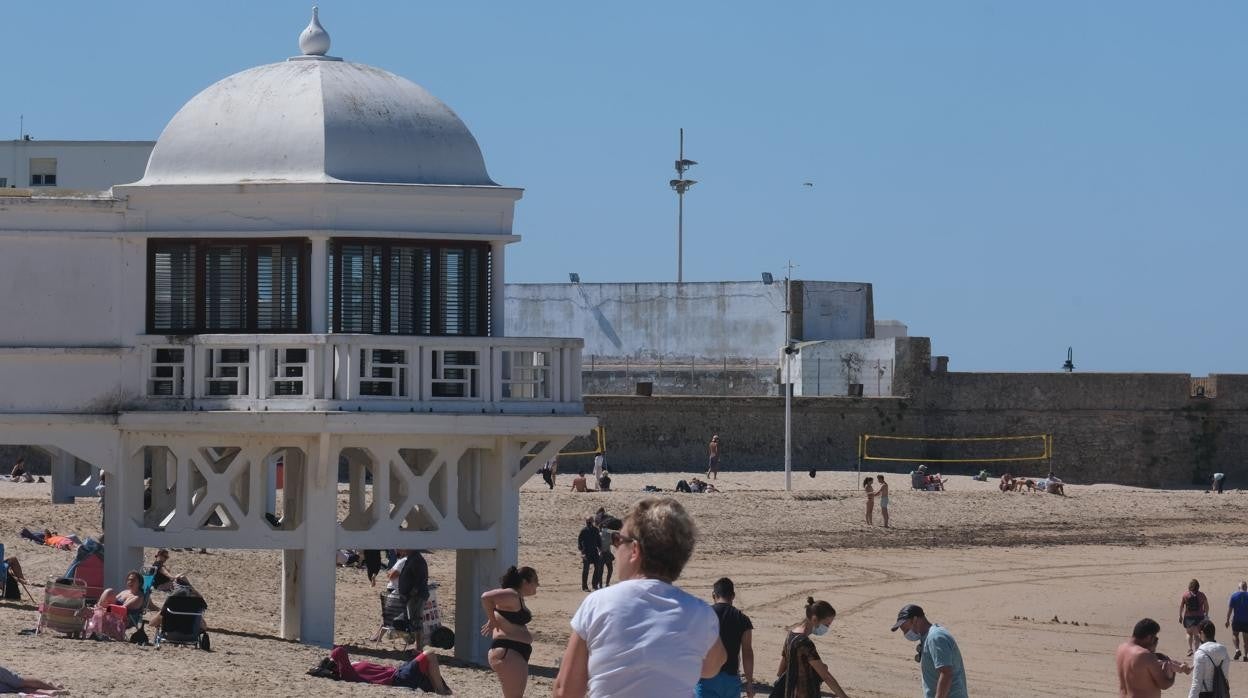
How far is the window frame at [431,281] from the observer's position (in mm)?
18672

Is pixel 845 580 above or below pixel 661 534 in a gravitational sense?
below

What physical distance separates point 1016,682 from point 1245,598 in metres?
3.74

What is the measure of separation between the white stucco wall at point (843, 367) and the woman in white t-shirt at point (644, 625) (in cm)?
4303

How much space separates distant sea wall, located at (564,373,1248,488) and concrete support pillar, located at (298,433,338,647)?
29898mm

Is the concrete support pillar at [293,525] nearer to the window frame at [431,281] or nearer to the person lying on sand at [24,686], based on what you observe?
the window frame at [431,281]

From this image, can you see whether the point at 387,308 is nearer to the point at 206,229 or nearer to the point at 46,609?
the point at 206,229

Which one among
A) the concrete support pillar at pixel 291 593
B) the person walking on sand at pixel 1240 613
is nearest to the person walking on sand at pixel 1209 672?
the concrete support pillar at pixel 291 593

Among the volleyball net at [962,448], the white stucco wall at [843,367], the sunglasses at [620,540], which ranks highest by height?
the white stucco wall at [843,367]

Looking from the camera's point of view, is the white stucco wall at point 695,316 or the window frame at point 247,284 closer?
the window frame at point 247,284

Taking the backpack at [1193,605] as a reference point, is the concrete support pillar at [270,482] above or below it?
above

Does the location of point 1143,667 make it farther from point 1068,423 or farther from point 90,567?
point 1068,423

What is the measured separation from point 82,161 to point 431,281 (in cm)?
903

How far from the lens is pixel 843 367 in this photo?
51.9m

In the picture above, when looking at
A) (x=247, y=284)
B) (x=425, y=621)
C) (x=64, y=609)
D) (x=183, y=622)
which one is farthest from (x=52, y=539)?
(x=183, y=622)
